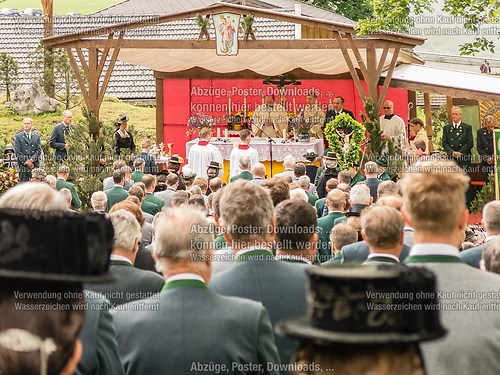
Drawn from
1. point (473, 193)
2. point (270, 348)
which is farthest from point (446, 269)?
point (473, 193)

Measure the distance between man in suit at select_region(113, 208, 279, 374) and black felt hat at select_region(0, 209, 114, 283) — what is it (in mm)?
1378

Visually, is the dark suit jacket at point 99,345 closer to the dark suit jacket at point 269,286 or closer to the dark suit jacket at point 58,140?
the dark suit jacket at point 269,286

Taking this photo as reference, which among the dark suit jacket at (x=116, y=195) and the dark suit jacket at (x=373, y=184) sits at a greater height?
the dark suit jacket at (x=373, y=184)

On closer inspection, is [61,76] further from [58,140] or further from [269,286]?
[269,286]

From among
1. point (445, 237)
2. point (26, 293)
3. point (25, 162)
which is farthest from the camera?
point (25, 162)

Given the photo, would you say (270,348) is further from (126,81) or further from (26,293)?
(126,81)

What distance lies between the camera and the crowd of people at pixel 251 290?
269cm

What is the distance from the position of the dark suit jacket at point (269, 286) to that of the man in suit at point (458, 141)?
13024 millimetres

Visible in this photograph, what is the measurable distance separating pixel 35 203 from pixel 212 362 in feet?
4.53

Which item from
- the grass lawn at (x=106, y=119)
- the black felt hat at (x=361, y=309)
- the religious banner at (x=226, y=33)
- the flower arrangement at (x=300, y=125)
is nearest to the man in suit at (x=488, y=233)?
the black felt hat at (x=361, y=309)

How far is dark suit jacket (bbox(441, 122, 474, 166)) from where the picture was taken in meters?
18.0

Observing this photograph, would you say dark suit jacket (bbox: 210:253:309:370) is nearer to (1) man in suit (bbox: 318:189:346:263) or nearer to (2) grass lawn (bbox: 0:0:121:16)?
(1) man in suit (bbox: 318:189:346:263)

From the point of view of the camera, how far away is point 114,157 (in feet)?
64.1

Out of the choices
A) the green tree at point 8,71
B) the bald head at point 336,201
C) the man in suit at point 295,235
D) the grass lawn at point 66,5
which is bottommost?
the bald head at point 336,201
